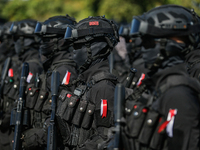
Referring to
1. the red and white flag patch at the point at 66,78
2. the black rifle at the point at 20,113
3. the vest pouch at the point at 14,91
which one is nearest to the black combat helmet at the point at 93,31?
the red and white flag patch at the point at 66,78

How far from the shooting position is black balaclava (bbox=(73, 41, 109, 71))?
4.39 meters

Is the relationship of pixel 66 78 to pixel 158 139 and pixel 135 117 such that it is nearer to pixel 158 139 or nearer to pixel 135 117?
pixel 135 117

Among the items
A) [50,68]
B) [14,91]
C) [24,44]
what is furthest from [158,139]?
[24,44]

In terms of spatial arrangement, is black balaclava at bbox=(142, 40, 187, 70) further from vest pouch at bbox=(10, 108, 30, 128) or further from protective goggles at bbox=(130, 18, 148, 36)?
vest pouch at bbox=(10, 108, 30, 128)

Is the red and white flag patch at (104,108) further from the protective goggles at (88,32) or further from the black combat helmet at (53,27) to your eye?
the black combat helmet at (53,27)

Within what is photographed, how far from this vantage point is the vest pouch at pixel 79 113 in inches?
160

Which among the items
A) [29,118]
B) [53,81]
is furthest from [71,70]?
[29,118]

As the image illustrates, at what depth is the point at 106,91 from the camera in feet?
12.5

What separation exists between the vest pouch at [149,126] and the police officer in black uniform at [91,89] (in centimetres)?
97

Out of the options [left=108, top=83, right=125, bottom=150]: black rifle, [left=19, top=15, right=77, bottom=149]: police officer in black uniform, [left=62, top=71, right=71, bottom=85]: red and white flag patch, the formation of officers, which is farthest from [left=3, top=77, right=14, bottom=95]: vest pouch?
[left=108, top=83, right=125, bottom=150]: black rifle

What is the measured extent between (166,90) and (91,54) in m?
1.83

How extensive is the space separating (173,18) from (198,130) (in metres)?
1.15

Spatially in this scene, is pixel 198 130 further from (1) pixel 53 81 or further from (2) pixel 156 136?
(1) pixel 53 81

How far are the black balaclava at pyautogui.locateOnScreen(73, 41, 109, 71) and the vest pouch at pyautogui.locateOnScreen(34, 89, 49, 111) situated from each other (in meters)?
1.30
